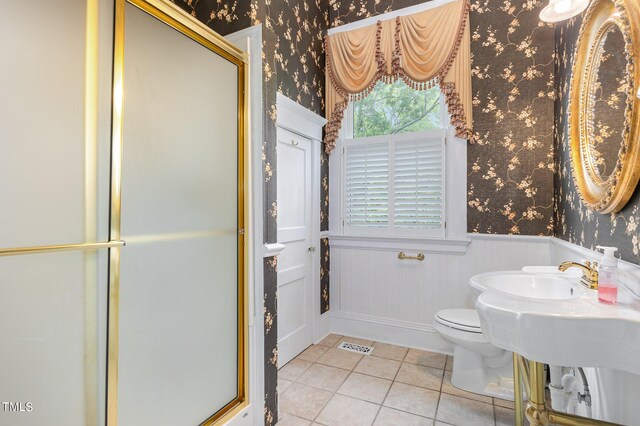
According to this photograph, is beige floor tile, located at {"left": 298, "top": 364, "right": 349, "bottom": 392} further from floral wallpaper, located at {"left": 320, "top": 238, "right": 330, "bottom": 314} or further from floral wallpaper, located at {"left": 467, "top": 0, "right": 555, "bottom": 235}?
floral wallpaper, located at {"left": 467, "top": 0, "right": 555, "bottom": 235}

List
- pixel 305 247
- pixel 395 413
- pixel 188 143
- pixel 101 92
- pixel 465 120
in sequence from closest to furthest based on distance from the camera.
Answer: pixel 101 92 < pixel 188 143 < pixel 395 413 < pixel 465 120 < pixel 305 247

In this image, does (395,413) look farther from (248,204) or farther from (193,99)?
(193,99)

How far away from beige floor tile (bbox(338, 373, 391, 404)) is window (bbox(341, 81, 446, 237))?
45.8 inches

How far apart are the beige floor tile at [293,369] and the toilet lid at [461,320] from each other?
1039 millimetres

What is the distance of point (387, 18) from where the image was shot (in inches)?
108

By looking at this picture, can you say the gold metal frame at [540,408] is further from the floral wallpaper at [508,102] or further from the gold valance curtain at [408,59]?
the gold valance curtain at [408,59]

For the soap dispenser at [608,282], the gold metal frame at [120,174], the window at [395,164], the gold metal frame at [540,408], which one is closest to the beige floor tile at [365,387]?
the gold metal frame at [120,174]

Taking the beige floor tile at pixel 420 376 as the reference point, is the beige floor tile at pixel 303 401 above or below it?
below

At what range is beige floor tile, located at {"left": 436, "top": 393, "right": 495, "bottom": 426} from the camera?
1.78m

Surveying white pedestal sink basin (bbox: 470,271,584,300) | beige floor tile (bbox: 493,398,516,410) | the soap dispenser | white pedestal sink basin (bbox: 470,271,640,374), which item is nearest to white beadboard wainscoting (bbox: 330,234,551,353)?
beige floor tile (bbox: 493,398,516,410)

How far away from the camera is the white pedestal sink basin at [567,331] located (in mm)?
842

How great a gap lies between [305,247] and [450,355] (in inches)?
57.4

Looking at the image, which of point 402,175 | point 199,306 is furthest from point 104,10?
point 402,175

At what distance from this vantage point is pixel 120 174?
112 cm
